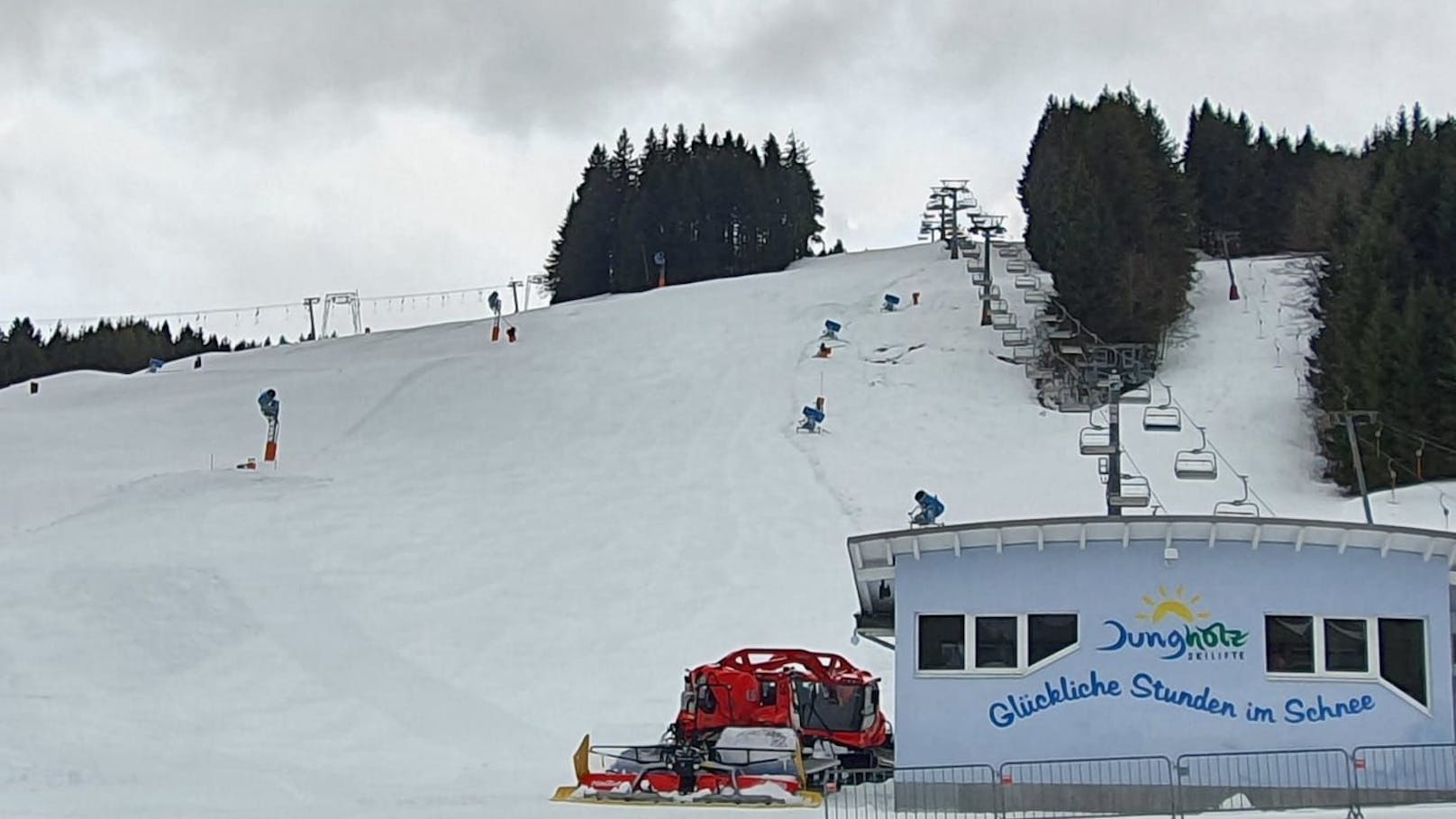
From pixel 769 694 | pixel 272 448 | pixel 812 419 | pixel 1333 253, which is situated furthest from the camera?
pixel 1333 253

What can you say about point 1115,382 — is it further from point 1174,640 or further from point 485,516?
point 485,516

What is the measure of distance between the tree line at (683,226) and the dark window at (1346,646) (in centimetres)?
6442

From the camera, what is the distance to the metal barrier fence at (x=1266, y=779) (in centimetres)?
1455

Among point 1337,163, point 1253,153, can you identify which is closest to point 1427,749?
point 1337,163

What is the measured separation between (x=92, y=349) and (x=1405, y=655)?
93160 millimetres

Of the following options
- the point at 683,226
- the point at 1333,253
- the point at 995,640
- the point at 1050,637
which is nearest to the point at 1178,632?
the point at 1050,637

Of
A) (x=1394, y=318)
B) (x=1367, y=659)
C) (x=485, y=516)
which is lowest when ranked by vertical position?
(x=1367, y=659)

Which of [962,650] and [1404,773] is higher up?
[962,650]

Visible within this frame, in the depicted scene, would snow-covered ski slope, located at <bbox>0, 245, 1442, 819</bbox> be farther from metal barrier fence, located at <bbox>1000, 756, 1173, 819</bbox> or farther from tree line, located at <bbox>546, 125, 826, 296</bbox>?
tree line, located at <bbox>546, 125, 826, 296</bbox>

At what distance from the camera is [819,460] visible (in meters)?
34.3

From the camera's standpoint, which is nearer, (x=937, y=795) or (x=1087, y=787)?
(x=1087, y=787)

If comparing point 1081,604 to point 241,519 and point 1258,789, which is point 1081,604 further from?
point 241,519

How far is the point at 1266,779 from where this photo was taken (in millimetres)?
14758

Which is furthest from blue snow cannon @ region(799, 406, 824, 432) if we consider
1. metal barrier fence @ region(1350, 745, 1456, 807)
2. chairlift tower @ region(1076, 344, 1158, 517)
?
metal barrier fence @ region(1350, 745, 1456, 807)
